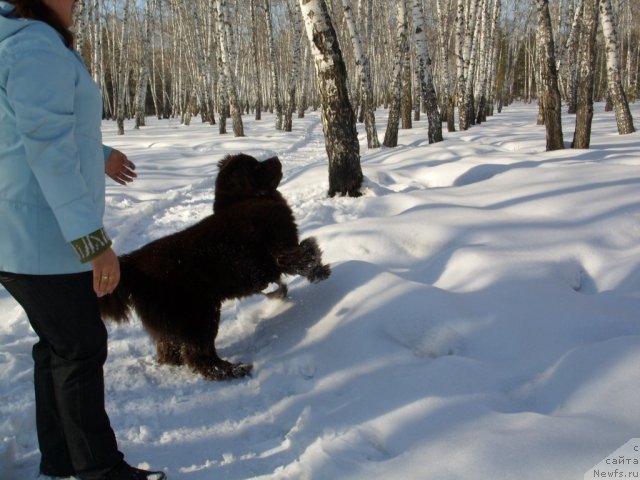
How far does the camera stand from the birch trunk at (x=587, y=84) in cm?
893

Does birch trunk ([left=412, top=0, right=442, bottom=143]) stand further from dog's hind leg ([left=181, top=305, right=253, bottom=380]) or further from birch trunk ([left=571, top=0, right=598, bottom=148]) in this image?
dog's hind leg ([left=181, top=305, right=253, bottom=380])

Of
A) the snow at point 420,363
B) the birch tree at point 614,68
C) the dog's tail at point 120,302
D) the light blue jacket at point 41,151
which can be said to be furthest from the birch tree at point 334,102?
the birch tree at point 614,68

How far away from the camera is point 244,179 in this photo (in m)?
3.47

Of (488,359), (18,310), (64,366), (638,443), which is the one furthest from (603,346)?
(18,310)

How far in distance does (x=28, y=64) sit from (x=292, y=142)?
14853 millimetres

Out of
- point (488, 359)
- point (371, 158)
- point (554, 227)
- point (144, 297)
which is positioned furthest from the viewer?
point (371, 158)

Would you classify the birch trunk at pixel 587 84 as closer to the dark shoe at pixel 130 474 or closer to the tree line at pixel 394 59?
the tree line at pixel 394 59

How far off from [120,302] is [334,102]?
4377mm

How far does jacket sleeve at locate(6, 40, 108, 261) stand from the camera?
1510mm

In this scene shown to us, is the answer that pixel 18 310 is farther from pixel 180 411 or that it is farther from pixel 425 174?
pixel 425 174

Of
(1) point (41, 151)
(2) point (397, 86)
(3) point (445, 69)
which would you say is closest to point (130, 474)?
(1) point (41, 151)

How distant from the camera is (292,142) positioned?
16.1 m

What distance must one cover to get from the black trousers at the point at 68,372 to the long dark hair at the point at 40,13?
0.88 meters

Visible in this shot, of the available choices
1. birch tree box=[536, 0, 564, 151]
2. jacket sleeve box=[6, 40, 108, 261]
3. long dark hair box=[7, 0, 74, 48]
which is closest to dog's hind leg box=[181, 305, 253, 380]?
jacket sleeve box=[6, 40, 108, 261]
